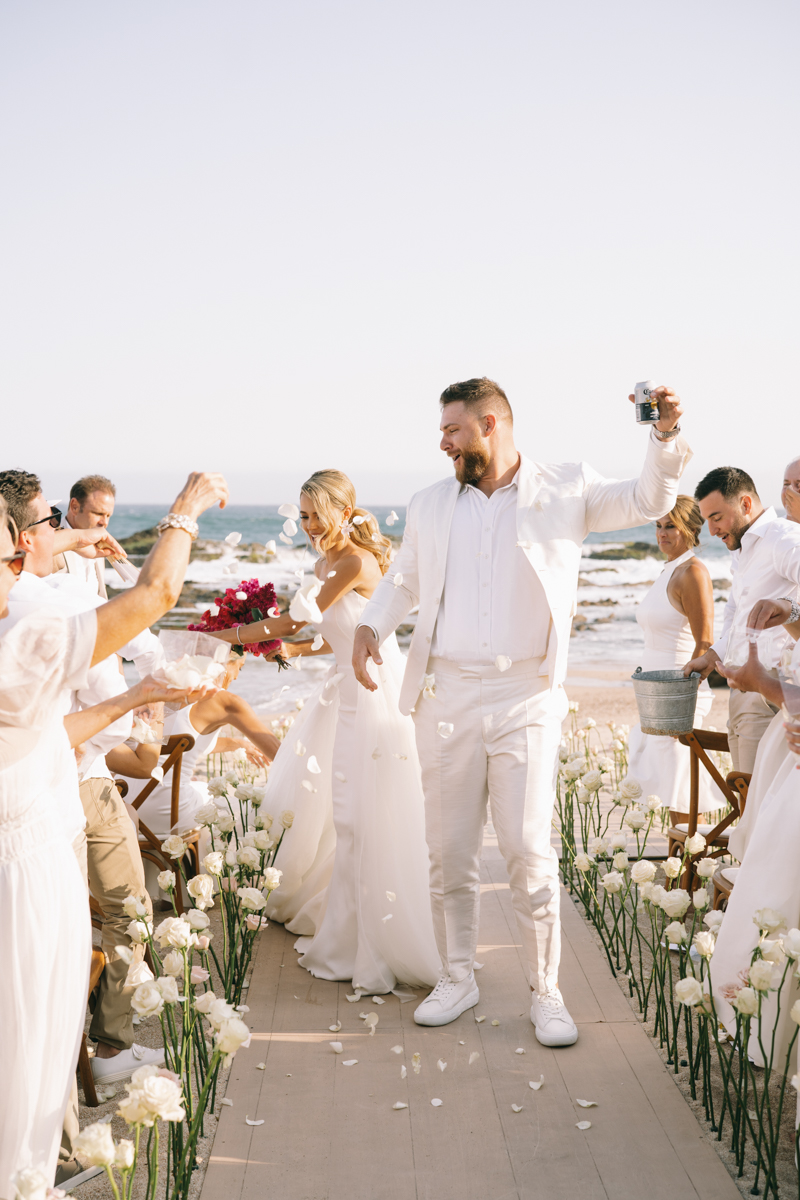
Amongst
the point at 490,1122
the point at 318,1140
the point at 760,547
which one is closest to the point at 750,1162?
the point at 490,1122

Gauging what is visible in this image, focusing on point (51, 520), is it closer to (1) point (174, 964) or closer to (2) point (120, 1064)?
(1) point (174, 964)

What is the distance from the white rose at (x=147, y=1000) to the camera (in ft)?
8.02

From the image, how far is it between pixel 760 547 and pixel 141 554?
91.2 feet

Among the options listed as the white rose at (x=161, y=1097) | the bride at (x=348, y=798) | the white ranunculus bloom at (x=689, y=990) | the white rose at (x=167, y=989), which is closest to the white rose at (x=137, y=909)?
the white rose at (x=167, y=989)

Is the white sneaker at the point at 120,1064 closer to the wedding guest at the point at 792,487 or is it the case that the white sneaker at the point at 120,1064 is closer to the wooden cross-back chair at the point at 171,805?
the wooden cross-back chair at the point at 171,805

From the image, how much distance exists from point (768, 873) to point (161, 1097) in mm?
1869

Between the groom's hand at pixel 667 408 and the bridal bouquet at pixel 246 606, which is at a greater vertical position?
the groom's hand at pixel 667 408

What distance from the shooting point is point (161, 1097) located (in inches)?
75.8

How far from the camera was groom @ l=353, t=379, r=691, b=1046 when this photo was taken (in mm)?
3713

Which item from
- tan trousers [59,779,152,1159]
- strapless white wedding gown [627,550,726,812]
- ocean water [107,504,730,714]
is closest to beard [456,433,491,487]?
tan trousers [59,779,152,1159]

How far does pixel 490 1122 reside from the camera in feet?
10.4

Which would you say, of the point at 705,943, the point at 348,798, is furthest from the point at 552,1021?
the point at 348,798

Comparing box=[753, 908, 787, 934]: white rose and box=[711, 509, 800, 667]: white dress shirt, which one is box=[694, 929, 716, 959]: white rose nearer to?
box=[753, 908, 787, 934]: white rose

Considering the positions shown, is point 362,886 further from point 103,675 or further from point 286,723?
point 286,723
